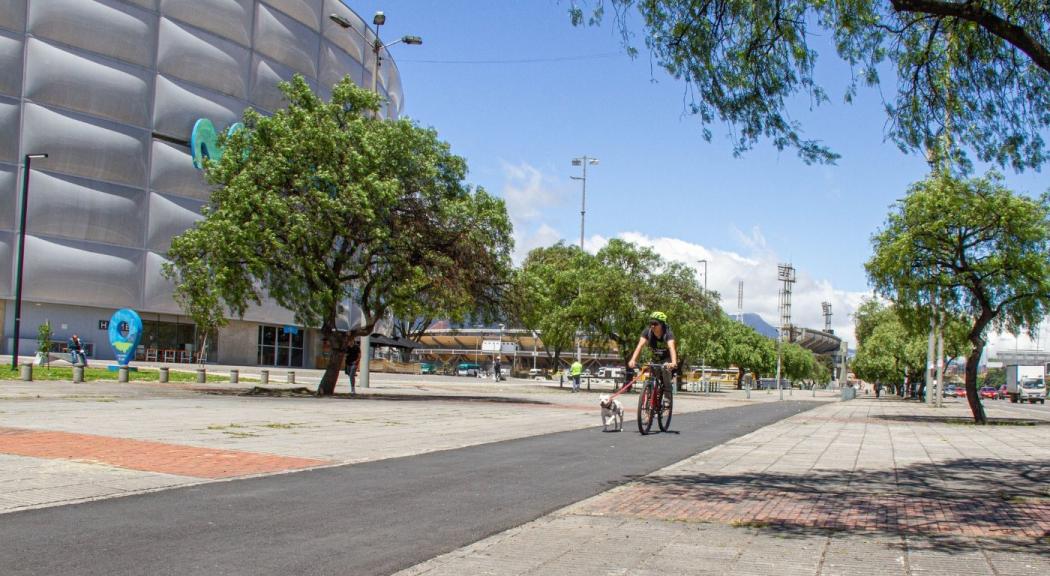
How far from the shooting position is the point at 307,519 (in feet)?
19.6

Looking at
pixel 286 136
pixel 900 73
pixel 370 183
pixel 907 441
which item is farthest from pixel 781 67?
pixel 286 136

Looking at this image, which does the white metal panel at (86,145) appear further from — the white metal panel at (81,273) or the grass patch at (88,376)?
the grass patch at (88,376)

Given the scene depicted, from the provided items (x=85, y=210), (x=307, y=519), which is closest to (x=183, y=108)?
(x=85, y=210)

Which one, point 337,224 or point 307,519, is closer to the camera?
point 307,519

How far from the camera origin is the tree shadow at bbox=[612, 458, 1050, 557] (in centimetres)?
589

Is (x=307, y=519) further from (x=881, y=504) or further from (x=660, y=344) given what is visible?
(x=660, y=344)

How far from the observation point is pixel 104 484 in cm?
711

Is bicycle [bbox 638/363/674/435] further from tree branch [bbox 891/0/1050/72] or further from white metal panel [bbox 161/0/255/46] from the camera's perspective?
white metal panel [bbox 161/0/255/46]

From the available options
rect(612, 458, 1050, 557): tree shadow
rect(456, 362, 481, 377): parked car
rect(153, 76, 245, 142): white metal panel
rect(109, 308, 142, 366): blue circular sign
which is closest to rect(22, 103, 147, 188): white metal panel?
rect(153, 76, 245, 142): white metal panel

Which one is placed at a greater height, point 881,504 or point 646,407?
point 646,407

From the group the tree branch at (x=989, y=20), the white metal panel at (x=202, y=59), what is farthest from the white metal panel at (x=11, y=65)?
the tree branch at (x=989, y=20)

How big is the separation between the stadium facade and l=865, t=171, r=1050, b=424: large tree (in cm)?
3596

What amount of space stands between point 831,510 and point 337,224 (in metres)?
18.8

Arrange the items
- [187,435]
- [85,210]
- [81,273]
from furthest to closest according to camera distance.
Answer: [85,210] < [81,273] < [187,435]
